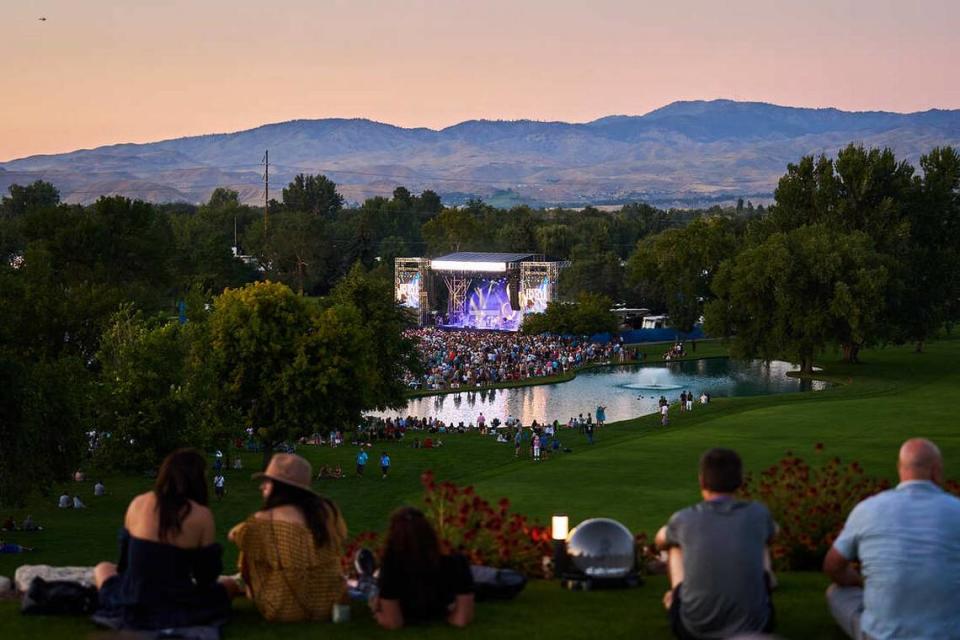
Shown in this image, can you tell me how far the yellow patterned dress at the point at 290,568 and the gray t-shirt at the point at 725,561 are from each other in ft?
9.39

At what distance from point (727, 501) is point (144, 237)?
268 ft

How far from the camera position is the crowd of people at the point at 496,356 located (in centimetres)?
7431

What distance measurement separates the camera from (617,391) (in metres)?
70.9

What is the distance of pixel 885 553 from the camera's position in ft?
28.8

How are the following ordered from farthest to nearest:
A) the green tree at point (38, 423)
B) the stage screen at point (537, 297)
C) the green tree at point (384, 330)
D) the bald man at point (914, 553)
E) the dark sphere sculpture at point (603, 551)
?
the stage screen at point (537, 297)
the green tree at point (384, 330)
the green tree at point (38, 423)
the dark sphere sculpture at point (603, 551)
the bald man at point (914, 553)

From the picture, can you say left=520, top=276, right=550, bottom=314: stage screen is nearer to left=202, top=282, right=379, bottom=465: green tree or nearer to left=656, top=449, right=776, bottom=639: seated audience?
left=202, top=282, right=379, bottom=465: green tree

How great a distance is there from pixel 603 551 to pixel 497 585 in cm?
124

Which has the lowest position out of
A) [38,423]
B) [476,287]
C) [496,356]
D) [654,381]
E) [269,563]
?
[654,381]

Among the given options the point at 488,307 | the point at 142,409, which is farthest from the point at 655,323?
the point at 142,409

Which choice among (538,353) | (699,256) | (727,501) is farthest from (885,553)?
(699,256)

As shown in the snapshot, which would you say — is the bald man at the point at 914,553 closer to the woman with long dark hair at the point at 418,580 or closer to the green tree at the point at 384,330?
the woman with long dark hair at the point at 418,580

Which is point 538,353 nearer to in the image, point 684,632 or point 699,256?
point 699,256

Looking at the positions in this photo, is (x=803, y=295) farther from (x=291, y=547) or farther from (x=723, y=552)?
(x=723, y=552)

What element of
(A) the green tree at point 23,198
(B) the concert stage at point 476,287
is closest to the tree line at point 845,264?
(B) the concert stage at point 476,287
